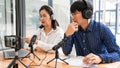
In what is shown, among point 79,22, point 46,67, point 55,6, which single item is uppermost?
point 55,6

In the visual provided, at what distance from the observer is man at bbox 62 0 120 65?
4.86ft

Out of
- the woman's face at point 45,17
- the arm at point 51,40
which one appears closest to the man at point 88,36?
the arm at point 51,40

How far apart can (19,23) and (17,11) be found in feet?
0.56

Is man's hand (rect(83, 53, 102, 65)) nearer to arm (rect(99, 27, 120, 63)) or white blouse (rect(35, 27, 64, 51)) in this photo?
arm (rect(99, 27, 120, 63))

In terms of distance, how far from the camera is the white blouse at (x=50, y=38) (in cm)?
197

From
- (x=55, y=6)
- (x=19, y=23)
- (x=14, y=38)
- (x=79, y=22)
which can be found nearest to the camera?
(x=14, y=38)

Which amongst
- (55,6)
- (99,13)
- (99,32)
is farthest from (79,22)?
(55,6)

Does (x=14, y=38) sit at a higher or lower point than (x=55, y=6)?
lower

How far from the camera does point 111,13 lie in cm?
261

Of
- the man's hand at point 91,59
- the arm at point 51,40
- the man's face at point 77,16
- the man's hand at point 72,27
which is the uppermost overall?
the man's face at point 77,16

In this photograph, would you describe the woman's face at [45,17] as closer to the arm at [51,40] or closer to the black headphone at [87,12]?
the arm at [51,40]

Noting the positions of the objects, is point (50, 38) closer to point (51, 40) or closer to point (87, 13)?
point (51, 40)

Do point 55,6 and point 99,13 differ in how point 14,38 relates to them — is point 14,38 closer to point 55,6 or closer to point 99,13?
point 99,13

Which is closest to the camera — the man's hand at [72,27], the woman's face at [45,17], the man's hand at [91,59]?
the man's hand at [91,59]
